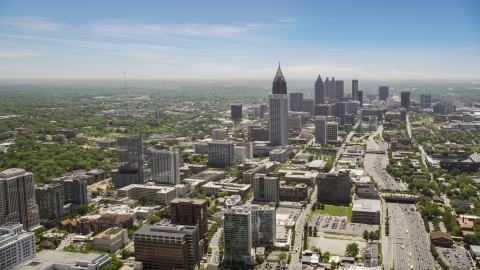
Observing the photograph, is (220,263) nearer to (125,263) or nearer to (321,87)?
(125,263)

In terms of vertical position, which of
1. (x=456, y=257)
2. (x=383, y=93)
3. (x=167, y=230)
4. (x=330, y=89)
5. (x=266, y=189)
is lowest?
(x=456, y=257)

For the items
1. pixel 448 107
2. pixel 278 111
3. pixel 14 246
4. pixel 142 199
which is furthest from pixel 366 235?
pixel 448 107

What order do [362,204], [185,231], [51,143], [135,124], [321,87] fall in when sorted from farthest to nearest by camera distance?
1. [321,87]
2. [135,124]
3. [51,143]
4. [362,204]
5. [185,231]

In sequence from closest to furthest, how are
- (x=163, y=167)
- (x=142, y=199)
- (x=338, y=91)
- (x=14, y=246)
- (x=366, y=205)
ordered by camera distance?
(x=14, y=246)
(x=366, y=205)
(x=142, y=199)
(x=163, y=167)
(x=338, y=91)

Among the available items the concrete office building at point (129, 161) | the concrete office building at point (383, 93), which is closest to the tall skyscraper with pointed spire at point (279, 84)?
the concrete office building at point (129, 161)

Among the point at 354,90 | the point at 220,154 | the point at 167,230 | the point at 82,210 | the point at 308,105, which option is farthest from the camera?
the point at 354,90

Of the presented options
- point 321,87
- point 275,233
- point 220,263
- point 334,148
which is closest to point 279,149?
point 334,148

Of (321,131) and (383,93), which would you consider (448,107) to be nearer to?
(383,93)
